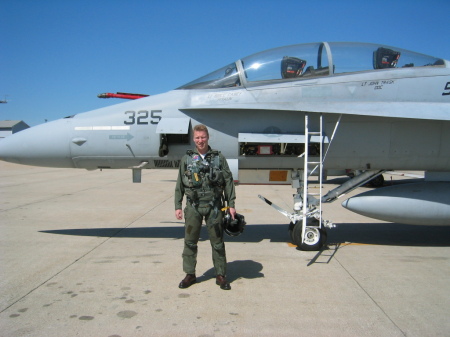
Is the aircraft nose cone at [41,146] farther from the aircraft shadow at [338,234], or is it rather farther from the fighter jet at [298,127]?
the aircraft shadow at [338,234]

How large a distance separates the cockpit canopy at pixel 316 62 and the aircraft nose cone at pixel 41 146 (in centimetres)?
245

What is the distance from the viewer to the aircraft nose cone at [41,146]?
18.2 ft

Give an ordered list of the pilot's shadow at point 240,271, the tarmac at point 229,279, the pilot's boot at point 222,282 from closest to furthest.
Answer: the tarmac at point 229,279 < the pilot's boot at point 222,282 < the pilot's shadow at point 240,271

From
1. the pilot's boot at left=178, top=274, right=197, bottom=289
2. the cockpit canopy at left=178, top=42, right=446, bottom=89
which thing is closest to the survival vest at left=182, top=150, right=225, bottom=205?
the pilot's boot at left=178, top=274, right=197, bottom=289

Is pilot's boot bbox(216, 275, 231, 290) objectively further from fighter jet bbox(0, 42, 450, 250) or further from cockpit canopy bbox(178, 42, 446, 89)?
cockpit canopy bbox(178, 42, 446, 89)

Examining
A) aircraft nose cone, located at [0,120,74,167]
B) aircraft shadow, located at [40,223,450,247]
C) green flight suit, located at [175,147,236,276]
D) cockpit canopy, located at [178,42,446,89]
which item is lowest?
aircraft shadow, located at [40,223,450,247]

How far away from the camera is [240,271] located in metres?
4.62

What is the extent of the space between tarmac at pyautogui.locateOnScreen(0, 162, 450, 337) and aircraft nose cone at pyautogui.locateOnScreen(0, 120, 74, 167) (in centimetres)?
141

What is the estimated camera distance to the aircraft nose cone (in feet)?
18.2

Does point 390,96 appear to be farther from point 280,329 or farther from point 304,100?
point 280,329

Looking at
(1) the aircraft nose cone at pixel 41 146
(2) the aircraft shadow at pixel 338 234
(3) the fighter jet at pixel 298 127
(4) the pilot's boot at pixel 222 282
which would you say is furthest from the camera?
(2) the aircraft shadow at pixel 338 234

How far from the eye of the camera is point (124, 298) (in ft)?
12.3

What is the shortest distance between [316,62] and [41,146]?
14.5 feet

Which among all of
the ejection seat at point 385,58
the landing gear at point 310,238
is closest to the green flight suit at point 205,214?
the landing gear at point 310,238
